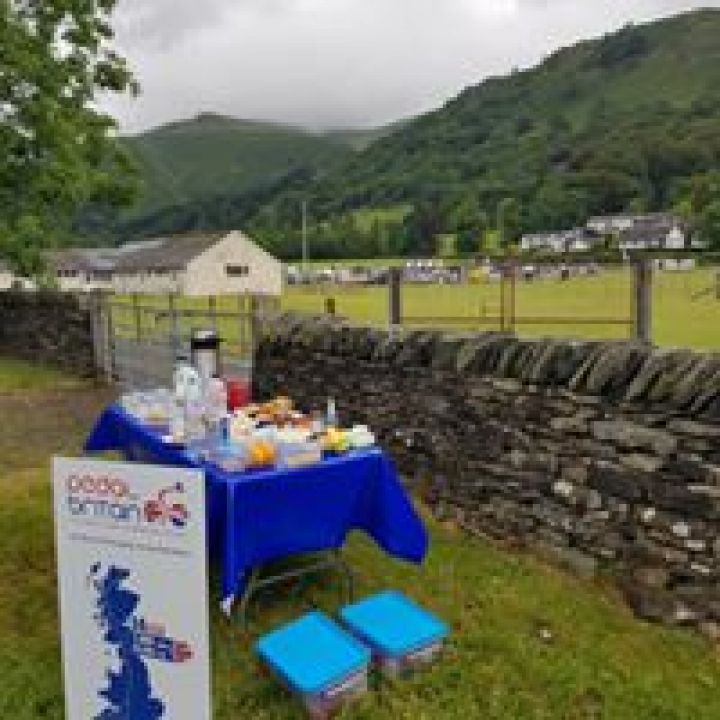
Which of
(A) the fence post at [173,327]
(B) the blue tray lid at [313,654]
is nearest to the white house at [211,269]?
(A) the fence post at [173,327]

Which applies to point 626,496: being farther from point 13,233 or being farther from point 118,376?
point 13,233

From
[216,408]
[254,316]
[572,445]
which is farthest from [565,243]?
[216,408]

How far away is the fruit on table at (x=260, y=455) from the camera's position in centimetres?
521

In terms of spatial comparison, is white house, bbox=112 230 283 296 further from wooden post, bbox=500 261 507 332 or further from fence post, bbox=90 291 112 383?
wooden post, bbox=500 261 507 332

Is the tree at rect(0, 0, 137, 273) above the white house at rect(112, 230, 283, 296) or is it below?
above

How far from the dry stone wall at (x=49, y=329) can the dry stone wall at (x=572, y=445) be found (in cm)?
1067

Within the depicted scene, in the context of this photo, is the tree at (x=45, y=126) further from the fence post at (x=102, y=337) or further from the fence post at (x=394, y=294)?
the fence post at (x=394, y=294)

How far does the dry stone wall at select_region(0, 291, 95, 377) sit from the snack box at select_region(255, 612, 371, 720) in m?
13.7

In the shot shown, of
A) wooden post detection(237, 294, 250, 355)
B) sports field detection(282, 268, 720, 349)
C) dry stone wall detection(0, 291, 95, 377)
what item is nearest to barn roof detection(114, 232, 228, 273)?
dry stone wall detection(0, 291, 95, 377)

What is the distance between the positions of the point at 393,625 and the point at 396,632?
2.8 inches

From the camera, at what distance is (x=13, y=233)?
55.7 ft

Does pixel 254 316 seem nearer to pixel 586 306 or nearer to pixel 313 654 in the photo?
pixel 586 306

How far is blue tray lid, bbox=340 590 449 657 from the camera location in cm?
484

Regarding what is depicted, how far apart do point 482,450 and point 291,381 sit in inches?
132
